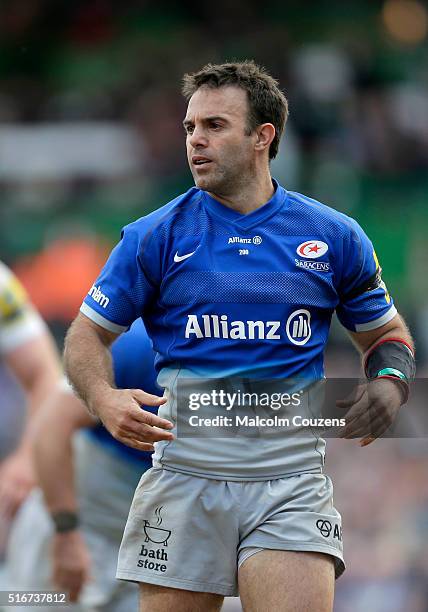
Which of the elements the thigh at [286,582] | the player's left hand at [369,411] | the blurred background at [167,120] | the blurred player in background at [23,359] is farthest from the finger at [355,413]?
the blurred background at [167,120]

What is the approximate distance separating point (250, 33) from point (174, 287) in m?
10.9

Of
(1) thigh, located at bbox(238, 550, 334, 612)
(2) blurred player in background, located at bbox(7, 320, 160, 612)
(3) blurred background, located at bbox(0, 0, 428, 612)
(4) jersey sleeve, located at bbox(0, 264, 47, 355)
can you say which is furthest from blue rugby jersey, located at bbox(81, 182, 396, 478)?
(3) blurred background, located at bbox(0, 0, 428, 612)

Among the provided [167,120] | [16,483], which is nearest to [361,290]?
[16,483]

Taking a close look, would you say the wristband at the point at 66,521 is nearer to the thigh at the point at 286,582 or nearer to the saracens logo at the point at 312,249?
the thigh at the point at 286,582

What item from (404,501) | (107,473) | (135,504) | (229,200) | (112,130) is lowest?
(404,501)

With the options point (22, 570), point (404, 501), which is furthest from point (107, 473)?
point (404, 501)

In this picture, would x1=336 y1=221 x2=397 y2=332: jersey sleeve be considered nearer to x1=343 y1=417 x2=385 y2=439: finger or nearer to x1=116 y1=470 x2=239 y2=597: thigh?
x1=343 y1=417 x2=385 y2=439: finger

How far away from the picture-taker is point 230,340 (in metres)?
3.80

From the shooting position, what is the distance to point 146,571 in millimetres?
3779

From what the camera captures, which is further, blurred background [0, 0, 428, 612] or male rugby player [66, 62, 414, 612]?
blurred background [0, 0, 428, 612]

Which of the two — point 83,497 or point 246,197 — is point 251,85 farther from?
point 83,497

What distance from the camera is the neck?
396cm

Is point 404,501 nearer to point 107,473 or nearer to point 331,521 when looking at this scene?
point 107,473

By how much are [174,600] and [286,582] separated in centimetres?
38
